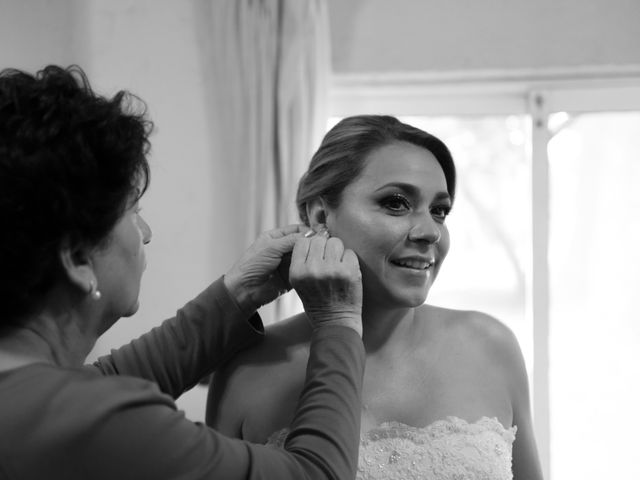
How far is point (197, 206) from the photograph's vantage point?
2.98m

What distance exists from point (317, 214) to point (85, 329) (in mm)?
658

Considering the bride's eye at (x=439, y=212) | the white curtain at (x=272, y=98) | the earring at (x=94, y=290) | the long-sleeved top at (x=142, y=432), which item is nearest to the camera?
the long-sleeved top at (x=142, y=432)

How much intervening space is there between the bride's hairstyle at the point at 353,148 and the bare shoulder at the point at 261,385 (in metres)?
0.30

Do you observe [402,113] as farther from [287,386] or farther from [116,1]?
[287,386]

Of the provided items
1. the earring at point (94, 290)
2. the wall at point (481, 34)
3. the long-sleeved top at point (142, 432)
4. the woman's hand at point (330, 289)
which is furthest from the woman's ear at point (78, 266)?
the wall at point (481, 34)

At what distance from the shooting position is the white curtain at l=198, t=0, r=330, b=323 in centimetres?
279

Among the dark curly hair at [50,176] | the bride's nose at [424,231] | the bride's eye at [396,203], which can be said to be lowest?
the bride's nose at [424,231]

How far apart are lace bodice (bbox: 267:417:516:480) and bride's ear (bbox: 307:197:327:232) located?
430 millimetres

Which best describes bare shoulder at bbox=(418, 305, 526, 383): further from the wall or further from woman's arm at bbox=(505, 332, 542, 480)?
the wall

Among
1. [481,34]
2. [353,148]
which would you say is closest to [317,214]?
[353,148]

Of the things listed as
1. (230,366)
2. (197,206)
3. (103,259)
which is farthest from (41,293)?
(197,206)

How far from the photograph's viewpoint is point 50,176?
3.14 feet

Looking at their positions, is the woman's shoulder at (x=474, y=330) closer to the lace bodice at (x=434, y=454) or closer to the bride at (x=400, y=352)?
the bride at (x=400, y=352)

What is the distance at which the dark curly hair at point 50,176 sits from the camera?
0.95 m
